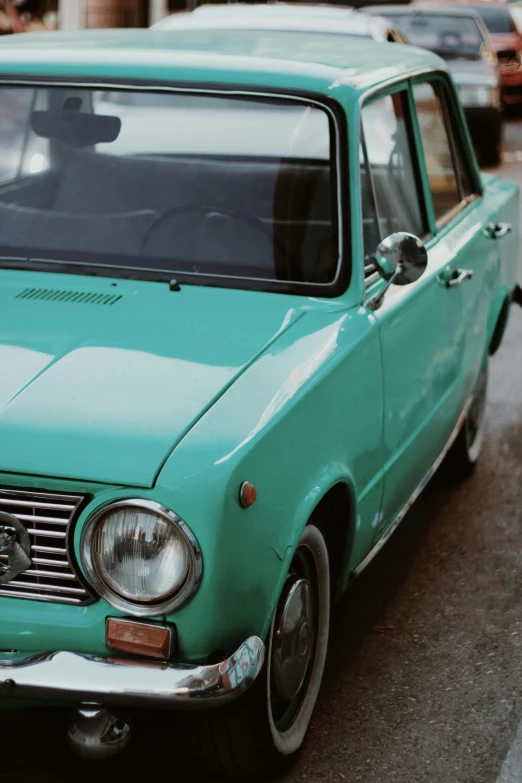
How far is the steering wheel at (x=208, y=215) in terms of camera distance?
3750 millimetres

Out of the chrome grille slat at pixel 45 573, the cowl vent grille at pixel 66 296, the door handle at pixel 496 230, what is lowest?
the door handle at pixel 496 230

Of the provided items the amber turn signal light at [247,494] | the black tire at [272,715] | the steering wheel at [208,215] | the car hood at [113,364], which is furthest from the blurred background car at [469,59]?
the amber turn signal light at [247,494]

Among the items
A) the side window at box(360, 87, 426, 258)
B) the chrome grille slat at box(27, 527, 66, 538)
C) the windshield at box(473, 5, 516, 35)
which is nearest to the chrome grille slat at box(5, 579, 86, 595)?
the chrome grille slat at box(27, 527, 66, 538)

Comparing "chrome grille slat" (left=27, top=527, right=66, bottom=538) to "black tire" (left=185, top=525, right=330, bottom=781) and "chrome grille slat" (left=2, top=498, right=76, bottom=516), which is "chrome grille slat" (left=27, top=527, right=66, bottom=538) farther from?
"black tire" (left=185, top=525, right=330, bottom=781)

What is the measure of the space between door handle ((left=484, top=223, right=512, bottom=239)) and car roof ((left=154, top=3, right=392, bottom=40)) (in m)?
4.92

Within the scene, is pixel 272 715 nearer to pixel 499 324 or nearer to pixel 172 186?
pixel 172 186

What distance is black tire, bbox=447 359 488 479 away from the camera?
5473 millimetres

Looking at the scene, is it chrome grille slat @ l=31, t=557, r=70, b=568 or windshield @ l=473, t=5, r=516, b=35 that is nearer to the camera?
chrome grille slat @ l=31, t=557, r=70, b=568

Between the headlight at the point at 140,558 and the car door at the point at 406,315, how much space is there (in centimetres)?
117

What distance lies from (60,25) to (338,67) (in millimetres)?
19921

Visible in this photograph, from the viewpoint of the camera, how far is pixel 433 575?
15.2 ft

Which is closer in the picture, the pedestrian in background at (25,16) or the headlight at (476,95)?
the headlight at (476,95)

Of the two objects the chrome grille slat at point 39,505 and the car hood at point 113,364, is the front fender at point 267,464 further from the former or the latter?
the chrome grille slat at point 39,505

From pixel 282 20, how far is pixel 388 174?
6385mm
